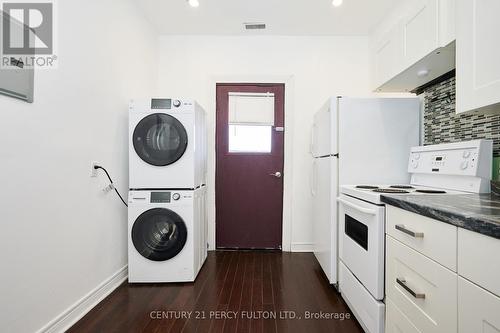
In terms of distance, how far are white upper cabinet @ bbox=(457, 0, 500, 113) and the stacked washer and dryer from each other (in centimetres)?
187

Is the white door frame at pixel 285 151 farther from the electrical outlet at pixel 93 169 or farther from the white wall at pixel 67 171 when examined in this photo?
the electrical outlet at pixel 93 169

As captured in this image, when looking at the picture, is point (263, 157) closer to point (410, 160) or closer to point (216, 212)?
point (216, 212)

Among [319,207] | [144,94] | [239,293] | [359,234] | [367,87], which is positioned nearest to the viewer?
[359,234]

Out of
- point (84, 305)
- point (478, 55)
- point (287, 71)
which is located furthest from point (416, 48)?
point (84, 305)

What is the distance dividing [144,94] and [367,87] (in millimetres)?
2696

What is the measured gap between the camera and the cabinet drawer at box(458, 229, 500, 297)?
688 millimetres

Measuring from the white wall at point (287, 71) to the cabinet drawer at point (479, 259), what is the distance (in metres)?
2.19

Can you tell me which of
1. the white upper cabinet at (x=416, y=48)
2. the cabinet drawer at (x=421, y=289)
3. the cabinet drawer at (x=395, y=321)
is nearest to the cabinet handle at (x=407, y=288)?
the cabinet drawer at (x=421, y=289)

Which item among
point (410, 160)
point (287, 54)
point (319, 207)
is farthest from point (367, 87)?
point (319, 207)

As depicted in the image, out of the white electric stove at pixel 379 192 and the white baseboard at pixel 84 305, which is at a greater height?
the white electric stove at pixel 379 192

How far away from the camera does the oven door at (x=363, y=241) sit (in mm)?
1335

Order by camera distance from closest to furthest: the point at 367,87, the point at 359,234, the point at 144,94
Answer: the point at 359,234 → the point at 144,94 → the point at 367,87

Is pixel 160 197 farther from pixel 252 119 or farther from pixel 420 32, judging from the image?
pixel 420 32

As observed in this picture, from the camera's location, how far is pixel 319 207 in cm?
237
